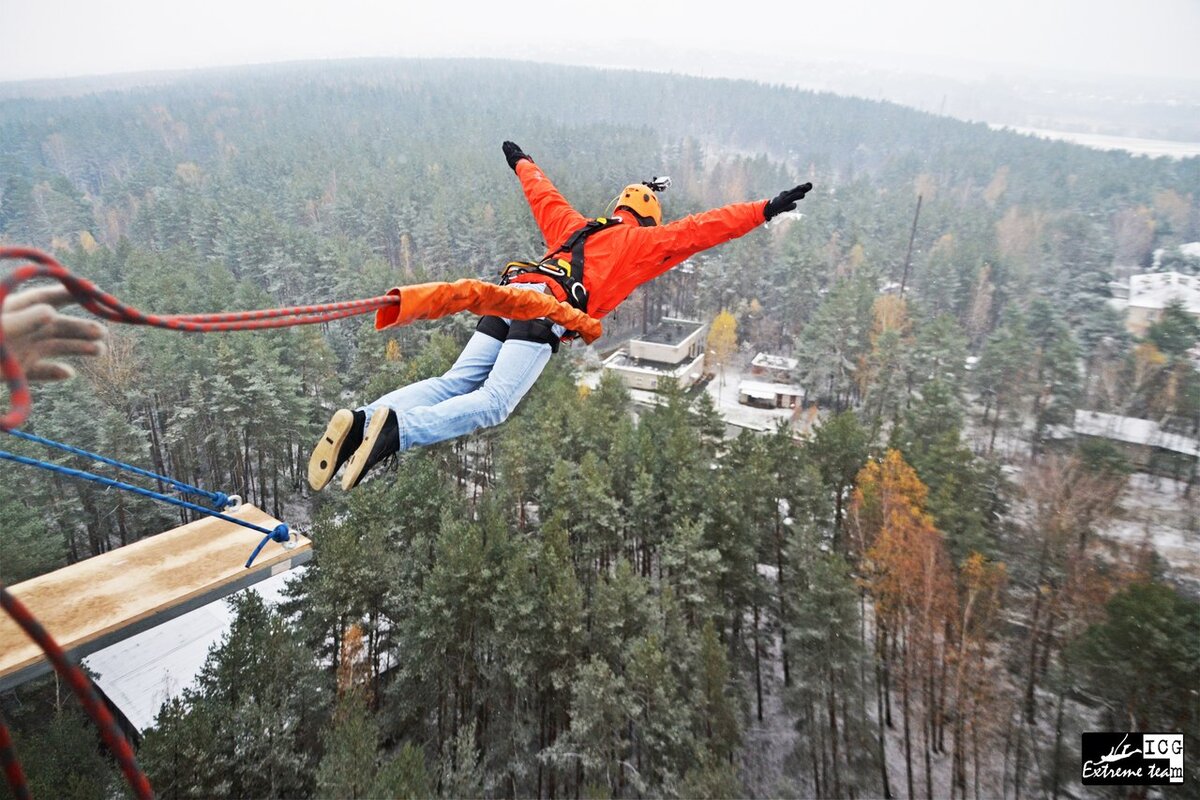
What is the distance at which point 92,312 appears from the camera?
2170 millimetres

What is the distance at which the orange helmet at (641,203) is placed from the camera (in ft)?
21.6

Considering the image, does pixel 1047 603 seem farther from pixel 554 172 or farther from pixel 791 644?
pixel 554 172

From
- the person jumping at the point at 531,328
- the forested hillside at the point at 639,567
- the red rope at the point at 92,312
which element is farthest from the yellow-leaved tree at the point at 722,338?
the red rope at the point at 92,312

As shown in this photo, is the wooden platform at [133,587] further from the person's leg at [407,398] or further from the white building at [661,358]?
the white building at [661,358]

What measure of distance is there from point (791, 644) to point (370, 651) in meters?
9.85

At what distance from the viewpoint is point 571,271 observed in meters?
5.64

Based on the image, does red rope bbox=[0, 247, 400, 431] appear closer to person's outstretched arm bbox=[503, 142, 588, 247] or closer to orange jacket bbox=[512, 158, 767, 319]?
orange jacket bbox=[512, 158, 767, 319]

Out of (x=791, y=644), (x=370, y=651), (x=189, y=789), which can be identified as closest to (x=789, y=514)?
(x=791, y=644)

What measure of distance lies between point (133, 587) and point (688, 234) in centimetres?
771

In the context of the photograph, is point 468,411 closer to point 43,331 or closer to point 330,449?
point 330,449

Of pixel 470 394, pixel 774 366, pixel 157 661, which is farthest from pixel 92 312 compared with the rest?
pixel 774 366

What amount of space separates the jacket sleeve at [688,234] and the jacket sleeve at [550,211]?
72 centimetres

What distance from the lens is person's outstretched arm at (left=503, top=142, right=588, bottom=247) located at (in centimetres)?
652

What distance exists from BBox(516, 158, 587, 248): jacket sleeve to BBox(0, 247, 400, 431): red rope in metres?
3.12
